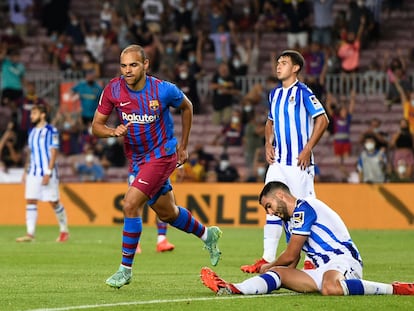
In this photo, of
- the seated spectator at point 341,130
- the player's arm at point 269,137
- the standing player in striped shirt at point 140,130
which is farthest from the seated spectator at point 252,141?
the standing player in striped shirt at point 140,130

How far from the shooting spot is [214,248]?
42.8 feet

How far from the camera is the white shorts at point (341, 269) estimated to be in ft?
33.7

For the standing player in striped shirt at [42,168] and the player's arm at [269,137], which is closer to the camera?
the player's arm at [269,137]

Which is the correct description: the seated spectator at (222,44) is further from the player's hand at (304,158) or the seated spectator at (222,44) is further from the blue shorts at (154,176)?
the blue shorts at (154,176)

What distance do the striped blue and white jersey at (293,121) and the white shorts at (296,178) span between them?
0.10 m

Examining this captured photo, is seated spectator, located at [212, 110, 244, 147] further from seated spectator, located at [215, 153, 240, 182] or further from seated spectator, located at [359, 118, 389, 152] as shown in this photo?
seated spectator, located at [359, 118, 389, 152]

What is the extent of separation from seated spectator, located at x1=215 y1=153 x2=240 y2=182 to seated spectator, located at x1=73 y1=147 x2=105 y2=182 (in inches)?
110

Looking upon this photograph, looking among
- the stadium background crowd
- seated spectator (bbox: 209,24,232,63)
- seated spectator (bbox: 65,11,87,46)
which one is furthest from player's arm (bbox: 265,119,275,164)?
seated spectator (bbox: 65,11,87,46)

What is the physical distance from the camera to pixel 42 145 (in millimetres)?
19594

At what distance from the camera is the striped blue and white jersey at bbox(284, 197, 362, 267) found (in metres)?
10.2

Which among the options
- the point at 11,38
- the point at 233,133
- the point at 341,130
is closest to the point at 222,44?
the point at 233,133

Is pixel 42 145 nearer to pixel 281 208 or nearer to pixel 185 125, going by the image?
pixel 185 125

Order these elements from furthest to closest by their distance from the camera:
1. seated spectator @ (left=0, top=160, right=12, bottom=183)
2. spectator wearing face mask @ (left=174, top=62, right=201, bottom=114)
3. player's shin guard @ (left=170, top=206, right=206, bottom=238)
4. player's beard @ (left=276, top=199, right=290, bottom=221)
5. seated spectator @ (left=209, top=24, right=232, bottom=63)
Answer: seated spectator @ (left=209, top=24, right=232, bottom=63)
spectator wearing face mask @ (left=174, top=62, right=201, bottom=114)
seated spectator @ (left=0, top=160, right=12, bottom=183)
player's shin guard @ (left=170, top=206, right=206, bottom=238)
player's beard @ (left=276, top=199, right=290, bottom=221)

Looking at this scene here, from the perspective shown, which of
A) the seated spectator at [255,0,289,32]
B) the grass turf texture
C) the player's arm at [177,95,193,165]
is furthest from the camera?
the seated spectator at [255,0,289,32]
